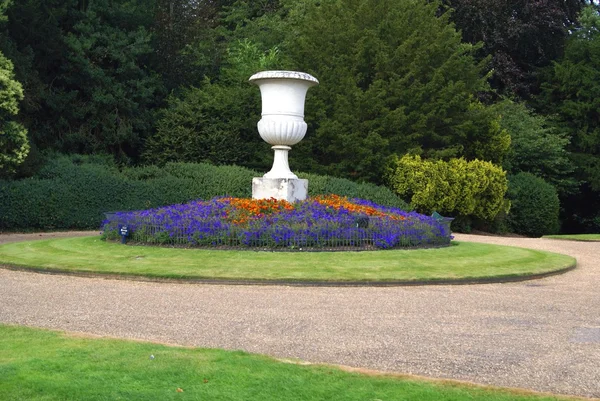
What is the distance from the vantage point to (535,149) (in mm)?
32656

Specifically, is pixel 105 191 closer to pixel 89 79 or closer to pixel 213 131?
pixel 213 131

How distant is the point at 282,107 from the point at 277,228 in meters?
4.71

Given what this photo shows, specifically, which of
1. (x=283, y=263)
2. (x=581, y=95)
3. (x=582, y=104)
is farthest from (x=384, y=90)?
(x=581, y=95)

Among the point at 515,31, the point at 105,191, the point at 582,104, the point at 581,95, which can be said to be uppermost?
the point at 515,31

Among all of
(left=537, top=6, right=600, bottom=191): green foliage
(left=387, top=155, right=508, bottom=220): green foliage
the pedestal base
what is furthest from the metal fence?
(left=537, top=6, right=600, bottom=191): green foliage

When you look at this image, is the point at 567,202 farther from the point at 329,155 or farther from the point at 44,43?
the point at 44,43

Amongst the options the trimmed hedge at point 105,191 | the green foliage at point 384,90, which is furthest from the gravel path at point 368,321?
the green foliage at point 384,90

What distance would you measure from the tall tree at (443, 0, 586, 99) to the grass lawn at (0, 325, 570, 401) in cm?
3137

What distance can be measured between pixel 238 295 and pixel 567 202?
33.0m

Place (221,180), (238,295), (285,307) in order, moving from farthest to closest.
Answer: (221,180) → (238,295) → (285,307)

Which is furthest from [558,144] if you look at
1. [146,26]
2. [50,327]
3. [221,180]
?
[50,327]

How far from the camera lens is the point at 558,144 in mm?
32594

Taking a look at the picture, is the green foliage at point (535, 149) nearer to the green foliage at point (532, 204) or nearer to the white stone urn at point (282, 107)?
the green foliage at point (532, 204)

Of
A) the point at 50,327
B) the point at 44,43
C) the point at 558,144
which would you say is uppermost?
the point at 44,43
